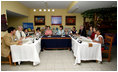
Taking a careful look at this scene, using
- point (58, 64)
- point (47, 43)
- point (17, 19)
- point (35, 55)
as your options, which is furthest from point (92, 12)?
point (17, 19)

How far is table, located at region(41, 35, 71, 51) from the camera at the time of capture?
12.6 feet

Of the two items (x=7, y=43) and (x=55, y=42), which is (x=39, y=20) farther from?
(x=7, y=43)

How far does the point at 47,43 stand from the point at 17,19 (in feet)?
13.6

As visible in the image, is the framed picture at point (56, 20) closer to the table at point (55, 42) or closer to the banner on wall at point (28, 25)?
the banner on wall at point (28, 25)

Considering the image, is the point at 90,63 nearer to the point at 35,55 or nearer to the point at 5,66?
the point at 35,55

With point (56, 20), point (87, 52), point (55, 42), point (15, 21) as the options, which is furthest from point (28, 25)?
point (87, 52)

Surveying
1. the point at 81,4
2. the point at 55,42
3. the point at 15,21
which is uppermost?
the point at 81,4

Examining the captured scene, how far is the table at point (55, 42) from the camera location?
383 centimetres

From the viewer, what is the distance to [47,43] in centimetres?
391

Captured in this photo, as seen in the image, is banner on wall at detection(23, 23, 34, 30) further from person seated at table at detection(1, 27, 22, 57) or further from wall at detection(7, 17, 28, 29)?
person seated at table at detection(1, 27, 22, 57)

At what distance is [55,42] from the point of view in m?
3.88

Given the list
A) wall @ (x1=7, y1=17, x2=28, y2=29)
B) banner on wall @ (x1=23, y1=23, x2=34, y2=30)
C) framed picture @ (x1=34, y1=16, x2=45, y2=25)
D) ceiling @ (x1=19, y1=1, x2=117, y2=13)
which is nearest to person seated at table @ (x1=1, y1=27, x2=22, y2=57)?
ceiling @ (x1=19, y1=1, x2=117, y2=13)

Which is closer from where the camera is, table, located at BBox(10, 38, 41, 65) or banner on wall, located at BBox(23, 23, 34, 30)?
table, located at BBox(10, 38, 41, 65)

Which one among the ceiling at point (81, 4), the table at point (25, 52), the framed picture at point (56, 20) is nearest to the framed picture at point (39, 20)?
the framed picture at point (56, 20)
